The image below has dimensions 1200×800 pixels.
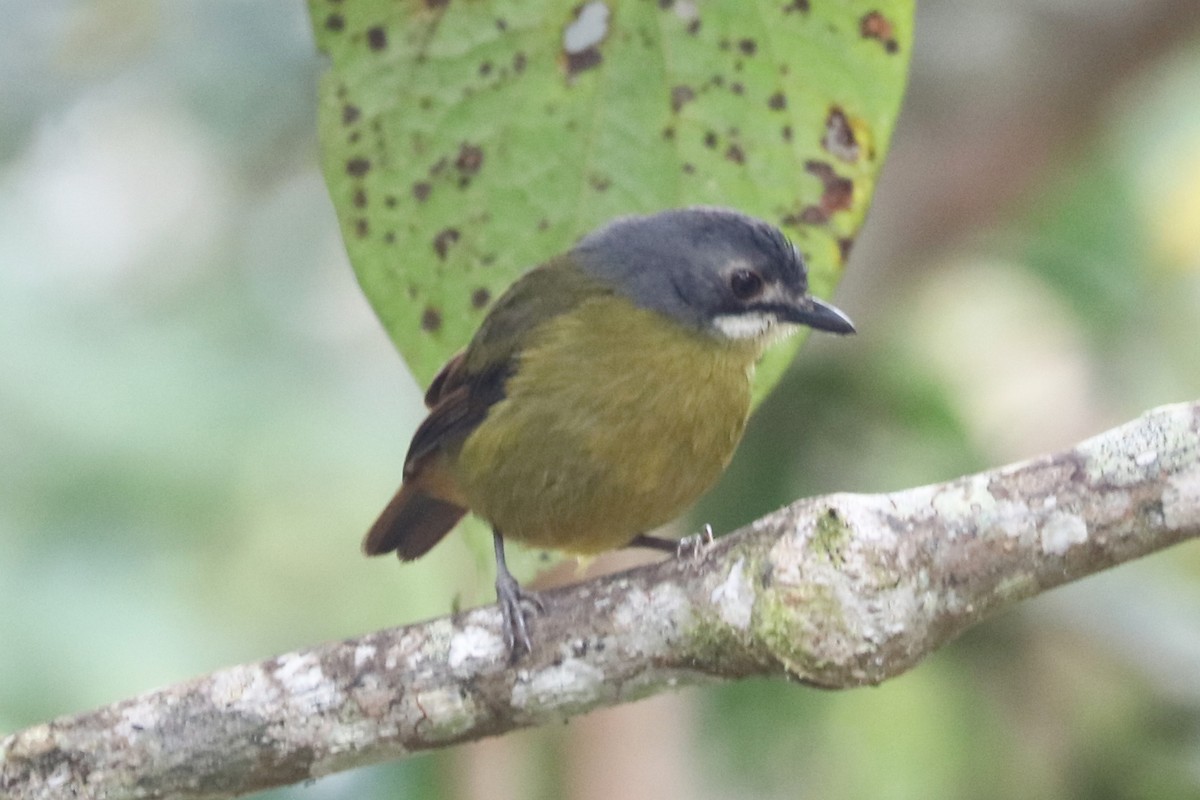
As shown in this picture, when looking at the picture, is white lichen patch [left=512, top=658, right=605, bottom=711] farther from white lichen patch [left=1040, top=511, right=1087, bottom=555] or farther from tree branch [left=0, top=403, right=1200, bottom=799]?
white lichen patch [left=1040, top=511, right=1087, bottom=555]

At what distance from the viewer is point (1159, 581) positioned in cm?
427

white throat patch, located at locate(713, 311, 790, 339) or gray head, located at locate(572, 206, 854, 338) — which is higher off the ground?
gray head, located at locate(572, 206, 854, 338)

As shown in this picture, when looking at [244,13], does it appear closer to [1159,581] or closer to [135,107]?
[135,107]

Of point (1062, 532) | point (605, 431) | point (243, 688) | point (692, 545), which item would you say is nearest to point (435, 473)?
point (605, 431)

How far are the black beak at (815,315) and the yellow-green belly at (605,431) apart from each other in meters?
0.11

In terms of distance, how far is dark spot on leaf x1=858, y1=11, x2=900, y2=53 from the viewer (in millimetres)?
2535

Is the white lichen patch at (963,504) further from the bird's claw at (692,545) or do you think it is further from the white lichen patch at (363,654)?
the white lichen patch at (363,654)

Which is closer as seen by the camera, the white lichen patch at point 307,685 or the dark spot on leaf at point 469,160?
the white lichen patch at point 307,685

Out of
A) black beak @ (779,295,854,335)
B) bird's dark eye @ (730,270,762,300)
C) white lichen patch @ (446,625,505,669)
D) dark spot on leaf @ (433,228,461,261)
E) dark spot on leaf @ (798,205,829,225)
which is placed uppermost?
dark spot on leaf @ (433,228,461,261)

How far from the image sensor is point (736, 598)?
2.37 meters

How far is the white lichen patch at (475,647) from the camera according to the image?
2516 mm

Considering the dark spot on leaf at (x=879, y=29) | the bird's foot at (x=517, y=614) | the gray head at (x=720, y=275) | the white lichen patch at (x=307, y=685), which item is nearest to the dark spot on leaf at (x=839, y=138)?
the dark spot on leaf at (x=879, y=29)

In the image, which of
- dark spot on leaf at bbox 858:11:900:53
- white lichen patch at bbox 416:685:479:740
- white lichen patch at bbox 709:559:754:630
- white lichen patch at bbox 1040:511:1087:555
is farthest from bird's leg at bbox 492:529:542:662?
dark spot on leaf at bbox 858:11:900:53

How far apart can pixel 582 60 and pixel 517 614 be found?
3.04 feet
